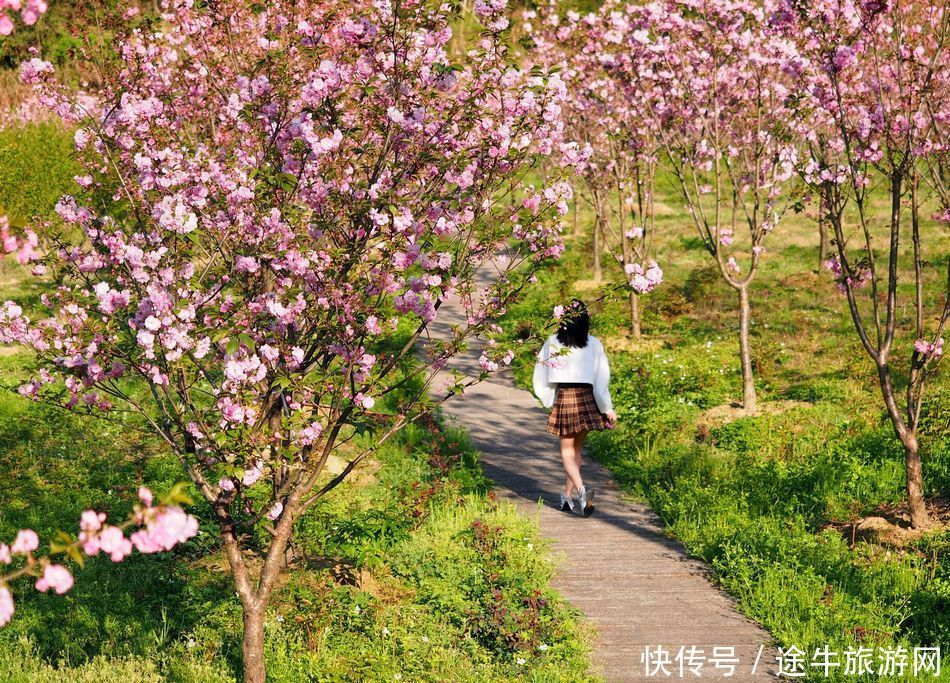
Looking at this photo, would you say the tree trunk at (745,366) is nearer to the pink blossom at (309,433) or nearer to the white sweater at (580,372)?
the white sweater at (580,372)

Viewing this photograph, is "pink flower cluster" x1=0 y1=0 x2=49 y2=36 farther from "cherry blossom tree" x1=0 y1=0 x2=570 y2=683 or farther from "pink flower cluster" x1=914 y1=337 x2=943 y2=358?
"pink flower cluster" x1=914 y1=337 x2=943 y2=358

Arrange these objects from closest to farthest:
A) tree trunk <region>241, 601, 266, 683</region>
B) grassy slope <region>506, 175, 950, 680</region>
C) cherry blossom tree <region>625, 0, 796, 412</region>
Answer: tree trunk <region>241, 601, 266, 683</region>
grassy slope <region>506, 175, 950, 680</region>
cherry blossom tree <region>625, 0, 796, 412</region>

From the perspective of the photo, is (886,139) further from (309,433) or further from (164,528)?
(164,528)

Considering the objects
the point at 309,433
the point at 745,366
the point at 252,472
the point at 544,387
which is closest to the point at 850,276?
the point at 544,387

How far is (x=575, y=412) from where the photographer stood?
865 centimetres

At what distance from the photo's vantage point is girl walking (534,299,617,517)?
862 cm

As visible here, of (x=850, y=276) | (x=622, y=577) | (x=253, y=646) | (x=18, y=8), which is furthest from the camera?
(x=850, y=276)

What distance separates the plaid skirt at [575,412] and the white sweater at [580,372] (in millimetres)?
66

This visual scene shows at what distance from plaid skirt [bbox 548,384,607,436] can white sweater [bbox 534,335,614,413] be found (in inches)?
2.6

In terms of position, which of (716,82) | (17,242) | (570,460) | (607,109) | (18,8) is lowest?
(570,460)

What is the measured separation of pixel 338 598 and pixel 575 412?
298 cm

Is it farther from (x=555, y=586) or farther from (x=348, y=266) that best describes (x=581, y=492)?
(x=348, y=266)

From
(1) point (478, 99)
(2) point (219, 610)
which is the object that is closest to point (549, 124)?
(1) point (478, 99)

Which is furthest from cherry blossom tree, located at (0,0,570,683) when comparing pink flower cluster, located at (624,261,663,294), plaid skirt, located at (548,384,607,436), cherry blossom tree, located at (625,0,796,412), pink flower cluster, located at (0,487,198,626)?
cherry blossom tree, located at (625,0,796,412)
